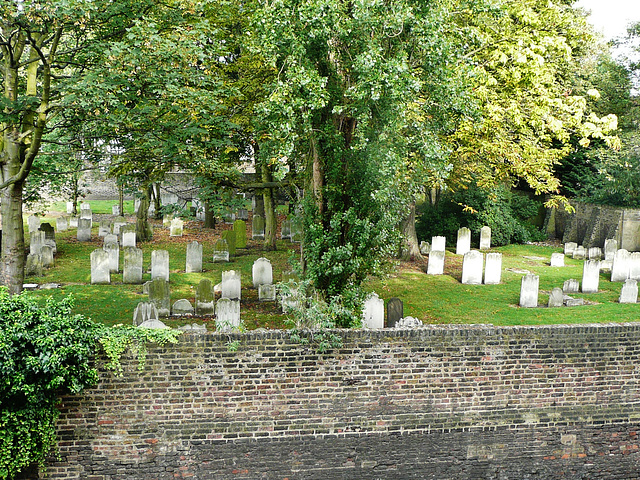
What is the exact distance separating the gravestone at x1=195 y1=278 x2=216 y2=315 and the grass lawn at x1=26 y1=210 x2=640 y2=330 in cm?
27

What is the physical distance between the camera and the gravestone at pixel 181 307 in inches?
560

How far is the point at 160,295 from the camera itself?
1400 centimetres

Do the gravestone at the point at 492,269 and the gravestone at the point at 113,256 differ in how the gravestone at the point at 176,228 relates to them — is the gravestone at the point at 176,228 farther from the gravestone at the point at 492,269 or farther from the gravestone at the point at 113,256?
the gravestone at the point at 492,269

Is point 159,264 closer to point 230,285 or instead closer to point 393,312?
point 230,285

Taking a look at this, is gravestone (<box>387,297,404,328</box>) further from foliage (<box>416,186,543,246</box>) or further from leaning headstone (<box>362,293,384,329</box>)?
foliage (<box>416,186,543,246</box>)

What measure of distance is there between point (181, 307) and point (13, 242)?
3.68 meters

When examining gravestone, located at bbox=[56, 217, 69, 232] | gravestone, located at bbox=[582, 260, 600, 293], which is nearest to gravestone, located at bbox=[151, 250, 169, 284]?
gravestone, located at bbox=[56, 217, 69, 232]

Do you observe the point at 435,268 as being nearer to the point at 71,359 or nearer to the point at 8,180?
the point at 8,180

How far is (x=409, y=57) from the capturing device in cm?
1150

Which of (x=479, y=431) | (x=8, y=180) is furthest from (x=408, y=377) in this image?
(x=8, y=180)

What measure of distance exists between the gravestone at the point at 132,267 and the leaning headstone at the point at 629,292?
1293 cm

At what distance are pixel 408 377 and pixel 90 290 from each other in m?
10.4

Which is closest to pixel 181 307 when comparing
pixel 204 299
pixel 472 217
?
pixel 204 299

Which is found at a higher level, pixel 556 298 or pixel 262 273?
pixel 262 273
